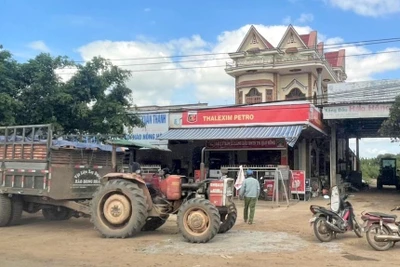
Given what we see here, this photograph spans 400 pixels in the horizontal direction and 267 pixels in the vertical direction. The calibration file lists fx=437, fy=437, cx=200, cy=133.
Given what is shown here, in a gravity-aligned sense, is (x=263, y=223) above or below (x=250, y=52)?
below

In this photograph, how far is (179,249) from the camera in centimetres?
878

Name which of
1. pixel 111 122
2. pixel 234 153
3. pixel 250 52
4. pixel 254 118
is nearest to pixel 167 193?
pixel 111 122

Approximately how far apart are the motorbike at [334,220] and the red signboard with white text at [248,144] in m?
12.7

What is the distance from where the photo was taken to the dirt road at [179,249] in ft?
25.4

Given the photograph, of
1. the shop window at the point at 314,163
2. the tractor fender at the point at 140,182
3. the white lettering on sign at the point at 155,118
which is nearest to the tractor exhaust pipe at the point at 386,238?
the tractor fender at the point at 140,182

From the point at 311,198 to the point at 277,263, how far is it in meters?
15.0

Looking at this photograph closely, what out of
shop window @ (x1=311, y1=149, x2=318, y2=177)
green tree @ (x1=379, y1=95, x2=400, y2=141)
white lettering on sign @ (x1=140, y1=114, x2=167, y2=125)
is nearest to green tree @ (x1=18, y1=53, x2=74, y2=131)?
white lettering on sign @ (x1=140, y1=114, x2=167, y2=125)

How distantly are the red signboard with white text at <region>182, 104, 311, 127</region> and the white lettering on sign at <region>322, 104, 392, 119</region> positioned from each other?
6.91 feet

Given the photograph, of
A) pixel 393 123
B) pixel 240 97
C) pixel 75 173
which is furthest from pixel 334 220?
pixel 240 97

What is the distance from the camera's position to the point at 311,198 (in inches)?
864

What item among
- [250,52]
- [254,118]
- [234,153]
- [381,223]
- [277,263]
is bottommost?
[277,263]

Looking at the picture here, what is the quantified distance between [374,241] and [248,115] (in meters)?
14.6

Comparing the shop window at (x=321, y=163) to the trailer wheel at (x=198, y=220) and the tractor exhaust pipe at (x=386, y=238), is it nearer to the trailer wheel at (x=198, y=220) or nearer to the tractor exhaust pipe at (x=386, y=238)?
the tractor exhaust pipe at (x=386, y=238)

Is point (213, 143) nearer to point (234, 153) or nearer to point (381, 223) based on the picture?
point (234, 153)
